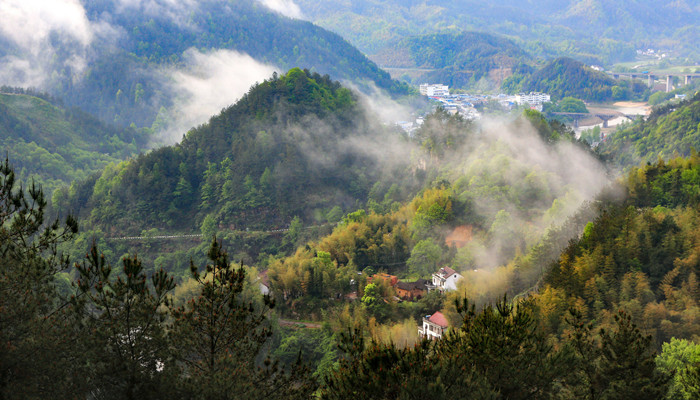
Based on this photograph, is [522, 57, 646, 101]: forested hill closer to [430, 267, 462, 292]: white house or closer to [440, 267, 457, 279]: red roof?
[440, 267, 457, 279]: red roof

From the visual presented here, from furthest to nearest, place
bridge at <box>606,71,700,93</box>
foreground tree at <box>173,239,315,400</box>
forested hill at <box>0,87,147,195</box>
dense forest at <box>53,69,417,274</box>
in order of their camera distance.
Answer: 1. bridge at <box>606,71,700,93</box>
2. forested hill at <box>0,87,147,195</box>
3. dense forest at <box>53,69,417,274</box>
4. foreground tree at <box>173,239,315,400</box>

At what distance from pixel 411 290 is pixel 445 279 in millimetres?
2554

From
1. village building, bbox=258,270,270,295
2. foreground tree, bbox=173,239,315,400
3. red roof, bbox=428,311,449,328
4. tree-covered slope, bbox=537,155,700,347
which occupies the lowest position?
village building, bbox=258,270,270,295

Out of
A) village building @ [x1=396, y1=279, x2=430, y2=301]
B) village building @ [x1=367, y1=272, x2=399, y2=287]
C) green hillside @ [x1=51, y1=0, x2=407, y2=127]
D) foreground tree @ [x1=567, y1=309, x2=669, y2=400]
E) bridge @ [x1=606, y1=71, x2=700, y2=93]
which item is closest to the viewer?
foreground tree @ [x1=567, y1=309, x2=669, y2=400]

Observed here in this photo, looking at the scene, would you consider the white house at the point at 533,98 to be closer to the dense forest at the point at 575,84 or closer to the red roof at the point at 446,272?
the dense forest at the point at 575,84

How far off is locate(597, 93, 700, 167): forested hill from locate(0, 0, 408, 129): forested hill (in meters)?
63.7

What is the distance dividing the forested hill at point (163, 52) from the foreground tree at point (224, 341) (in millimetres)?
125974

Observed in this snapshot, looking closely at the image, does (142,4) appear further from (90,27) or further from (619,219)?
(619,219)

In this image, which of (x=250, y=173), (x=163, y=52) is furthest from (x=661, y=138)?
(x=163, y=52)

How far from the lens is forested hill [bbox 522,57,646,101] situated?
161 meters

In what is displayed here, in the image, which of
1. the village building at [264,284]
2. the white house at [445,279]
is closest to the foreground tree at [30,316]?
the village building at [264,284]

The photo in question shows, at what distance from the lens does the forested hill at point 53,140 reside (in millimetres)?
91312

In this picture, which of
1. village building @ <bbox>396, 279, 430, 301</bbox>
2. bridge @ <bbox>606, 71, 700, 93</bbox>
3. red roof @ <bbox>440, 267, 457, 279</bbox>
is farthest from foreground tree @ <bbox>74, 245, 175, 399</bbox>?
bridge @ <bbox>606, 71, 700, 93</bbox>

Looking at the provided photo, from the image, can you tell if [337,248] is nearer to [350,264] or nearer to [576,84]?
[350,264]
